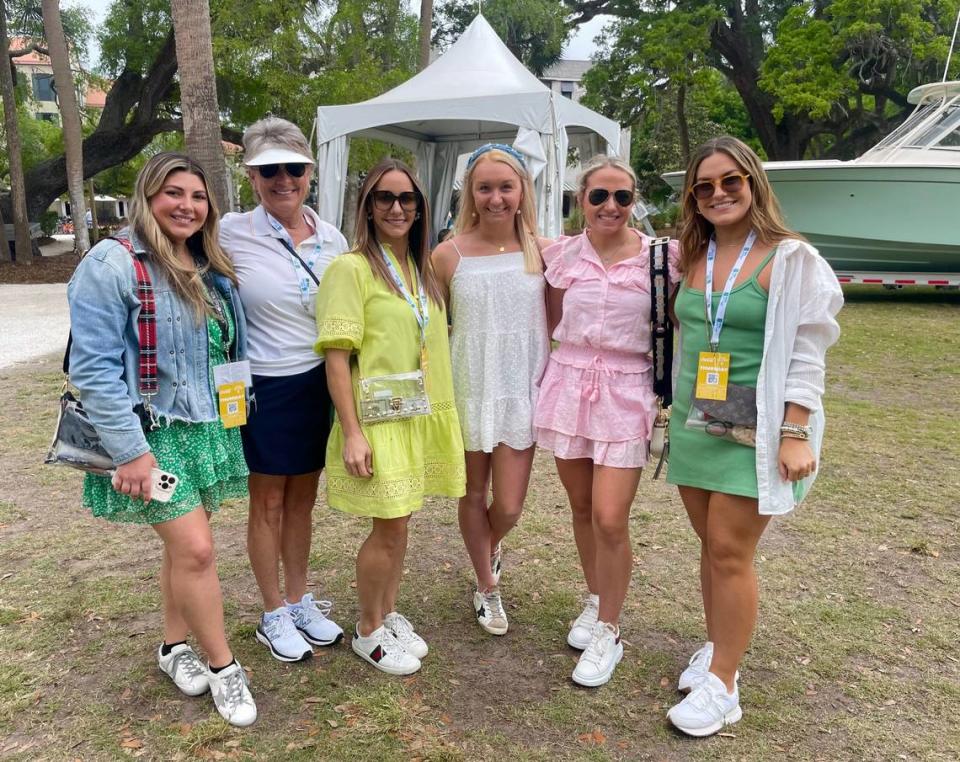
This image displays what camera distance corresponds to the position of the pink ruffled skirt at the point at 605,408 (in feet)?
8.91

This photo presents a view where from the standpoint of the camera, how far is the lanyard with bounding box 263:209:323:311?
2654 millimetres

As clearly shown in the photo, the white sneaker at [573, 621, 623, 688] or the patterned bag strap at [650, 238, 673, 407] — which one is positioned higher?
the patterned bag strap at [650, 238, 673, 407]

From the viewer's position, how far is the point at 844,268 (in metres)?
13.6

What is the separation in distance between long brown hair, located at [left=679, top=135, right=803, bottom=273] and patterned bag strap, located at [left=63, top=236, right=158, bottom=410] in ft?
5.65

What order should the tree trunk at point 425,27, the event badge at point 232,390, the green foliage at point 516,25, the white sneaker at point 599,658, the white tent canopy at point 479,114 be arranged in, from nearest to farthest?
1. the event badge at point 232,390
2. the white sneaker at point 599,658
3. the white tent canopy at point 479,114
4. the tree trunk at point 425,27
5. the green foliage at point 516,25

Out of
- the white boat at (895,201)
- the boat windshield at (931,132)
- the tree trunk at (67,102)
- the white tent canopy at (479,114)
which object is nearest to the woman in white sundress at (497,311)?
the white tent canopy at (479,114)

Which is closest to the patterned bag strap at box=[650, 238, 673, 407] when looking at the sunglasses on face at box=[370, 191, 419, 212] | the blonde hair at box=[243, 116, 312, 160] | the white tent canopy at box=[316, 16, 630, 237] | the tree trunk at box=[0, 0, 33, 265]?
the sunglasses on face at box=[370, 191, 419, 212]

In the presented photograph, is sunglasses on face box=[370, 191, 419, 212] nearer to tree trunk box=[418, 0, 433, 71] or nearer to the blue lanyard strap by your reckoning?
the blue lanyard strap

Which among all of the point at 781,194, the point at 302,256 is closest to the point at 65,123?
the point at 781,194

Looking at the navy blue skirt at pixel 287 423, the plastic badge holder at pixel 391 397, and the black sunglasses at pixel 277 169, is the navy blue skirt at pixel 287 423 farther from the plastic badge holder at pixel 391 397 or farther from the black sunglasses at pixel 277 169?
the black sunglasses at pixel 277 169

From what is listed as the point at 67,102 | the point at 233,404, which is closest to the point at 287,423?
the point at 233,404

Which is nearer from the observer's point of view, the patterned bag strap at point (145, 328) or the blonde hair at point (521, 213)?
the patterned bag strap at point (145, 328)

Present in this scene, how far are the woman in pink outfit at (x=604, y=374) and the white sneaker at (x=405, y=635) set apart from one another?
0.62m

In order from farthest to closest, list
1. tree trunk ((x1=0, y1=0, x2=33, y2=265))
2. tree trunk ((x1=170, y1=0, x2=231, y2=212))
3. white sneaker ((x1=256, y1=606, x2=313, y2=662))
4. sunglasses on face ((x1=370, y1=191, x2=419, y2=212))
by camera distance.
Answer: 1. tree trunk ((x1=0, y1=0, x2=33, y2=265))
2. tree trunk ((x1=170, y1=0, x2=231, y2=212))
3. white sneaker ((x1=256, y1=606, x2=313, y2=662))
4. sunglasses on face ((x1=370, y1=191, x2=419, y2=212))
